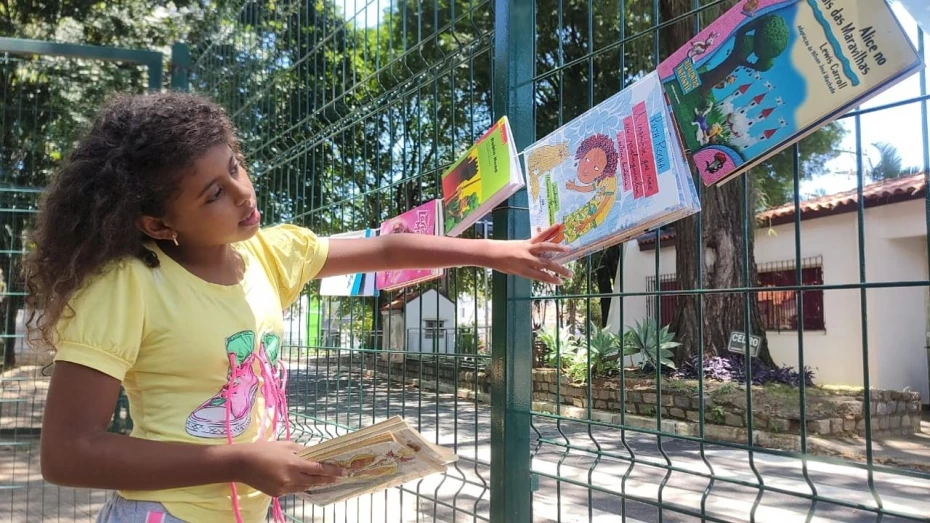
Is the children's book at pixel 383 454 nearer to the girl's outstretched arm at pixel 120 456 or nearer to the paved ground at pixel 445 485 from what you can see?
the girl's outstretched arm at pixel 120 456

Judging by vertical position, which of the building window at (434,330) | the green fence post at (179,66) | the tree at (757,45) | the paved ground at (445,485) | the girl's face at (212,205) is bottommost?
the paved ground at (445,485)

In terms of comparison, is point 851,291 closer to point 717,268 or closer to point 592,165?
point 717,268

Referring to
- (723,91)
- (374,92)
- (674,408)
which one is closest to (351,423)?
(374,92)

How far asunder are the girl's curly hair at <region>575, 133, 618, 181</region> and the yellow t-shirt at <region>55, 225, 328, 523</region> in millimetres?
861

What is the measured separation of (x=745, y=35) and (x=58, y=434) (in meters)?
1.46

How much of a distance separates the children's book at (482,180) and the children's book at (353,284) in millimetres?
685

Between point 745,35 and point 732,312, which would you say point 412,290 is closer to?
point 745,35

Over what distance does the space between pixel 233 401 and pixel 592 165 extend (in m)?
0.98

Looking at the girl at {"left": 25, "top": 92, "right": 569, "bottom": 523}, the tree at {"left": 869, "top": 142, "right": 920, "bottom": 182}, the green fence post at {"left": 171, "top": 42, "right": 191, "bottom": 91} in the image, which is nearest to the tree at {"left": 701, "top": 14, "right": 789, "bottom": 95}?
the girl at {"left": 25, "top": 92, "right": 569, "bottom": 523}

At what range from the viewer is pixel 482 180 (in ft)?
6.47

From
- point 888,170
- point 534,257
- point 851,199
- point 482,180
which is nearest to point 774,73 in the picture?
point 534,257

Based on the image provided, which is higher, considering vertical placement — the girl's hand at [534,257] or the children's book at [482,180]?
the children's book at [482,180]

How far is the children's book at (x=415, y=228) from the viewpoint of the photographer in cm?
230

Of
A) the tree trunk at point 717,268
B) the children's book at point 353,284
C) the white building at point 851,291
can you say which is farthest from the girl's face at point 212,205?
the white building at point 851,291
